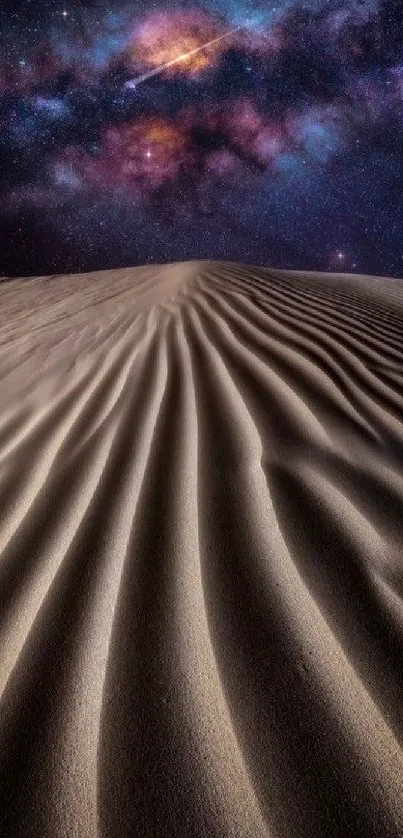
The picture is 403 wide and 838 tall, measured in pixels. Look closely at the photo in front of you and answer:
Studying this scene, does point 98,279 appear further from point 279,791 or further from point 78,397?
point 279,791

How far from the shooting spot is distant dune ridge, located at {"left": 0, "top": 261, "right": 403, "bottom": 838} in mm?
776

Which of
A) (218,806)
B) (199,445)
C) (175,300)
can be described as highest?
(175,300)

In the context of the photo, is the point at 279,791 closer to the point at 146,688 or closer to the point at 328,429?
the point at 146,688

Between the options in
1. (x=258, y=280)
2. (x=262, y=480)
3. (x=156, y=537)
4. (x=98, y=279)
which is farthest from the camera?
(x=98, y=279)

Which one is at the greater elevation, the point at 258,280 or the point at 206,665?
the point at 258,280

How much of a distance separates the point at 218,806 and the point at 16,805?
0.31 metres

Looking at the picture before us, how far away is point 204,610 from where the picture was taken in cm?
110

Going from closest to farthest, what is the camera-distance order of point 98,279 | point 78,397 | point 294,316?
point 78,397 → point 294,316 → point 98,279

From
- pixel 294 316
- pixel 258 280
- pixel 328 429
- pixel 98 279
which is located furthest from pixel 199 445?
pixel 98 279

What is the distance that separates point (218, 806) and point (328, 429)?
140cm

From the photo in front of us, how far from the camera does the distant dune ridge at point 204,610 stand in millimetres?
776

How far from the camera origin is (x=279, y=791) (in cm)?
76

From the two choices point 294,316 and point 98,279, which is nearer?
point 294,316

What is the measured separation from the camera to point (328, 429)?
1.96m
